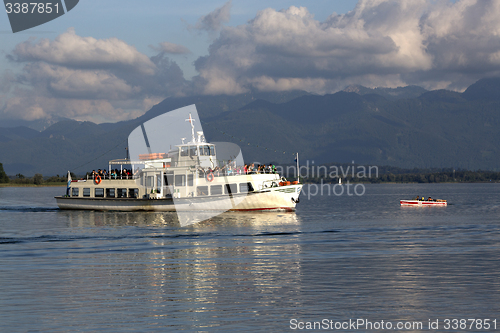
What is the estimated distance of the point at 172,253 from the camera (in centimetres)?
3784

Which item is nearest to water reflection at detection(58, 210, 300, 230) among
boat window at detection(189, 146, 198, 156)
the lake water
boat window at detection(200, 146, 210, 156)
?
boat window at detection(189, 146, 198, 156)

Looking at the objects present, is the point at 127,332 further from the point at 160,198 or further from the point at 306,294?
the point at 160,198

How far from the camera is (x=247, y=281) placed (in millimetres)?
27219

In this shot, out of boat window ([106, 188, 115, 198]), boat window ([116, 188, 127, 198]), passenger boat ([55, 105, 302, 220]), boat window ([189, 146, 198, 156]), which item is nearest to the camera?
passenger boat ([55, 105, 302, 220])

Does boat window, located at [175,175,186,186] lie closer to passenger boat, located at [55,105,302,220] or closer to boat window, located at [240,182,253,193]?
passenger boat, located at [55,105,302,220]

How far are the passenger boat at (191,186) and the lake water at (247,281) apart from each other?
69.4ft

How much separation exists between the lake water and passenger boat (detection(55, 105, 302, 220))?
21148 millimetres

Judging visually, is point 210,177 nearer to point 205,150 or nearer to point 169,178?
point 169,178

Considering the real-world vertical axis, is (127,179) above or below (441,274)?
above

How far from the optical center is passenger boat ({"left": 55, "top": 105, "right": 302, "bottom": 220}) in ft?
236

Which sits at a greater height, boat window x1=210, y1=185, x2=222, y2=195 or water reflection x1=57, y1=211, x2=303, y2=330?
boat window x1=210, y1=185, x2=222, y2=195

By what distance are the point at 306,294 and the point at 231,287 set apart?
3.60m

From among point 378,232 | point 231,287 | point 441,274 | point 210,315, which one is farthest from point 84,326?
point 378,232

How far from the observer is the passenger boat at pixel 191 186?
236 feet
